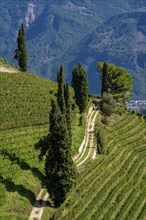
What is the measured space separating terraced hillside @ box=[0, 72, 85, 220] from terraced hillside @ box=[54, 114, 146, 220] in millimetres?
5715

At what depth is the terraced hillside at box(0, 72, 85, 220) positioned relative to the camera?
52.8 meters

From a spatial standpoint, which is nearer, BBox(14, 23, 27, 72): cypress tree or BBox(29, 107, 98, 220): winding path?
BBox(29, 107, 98, 220): winding path

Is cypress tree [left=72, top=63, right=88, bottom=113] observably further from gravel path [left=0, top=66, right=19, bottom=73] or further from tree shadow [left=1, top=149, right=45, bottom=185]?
tree shadow [left=1, top=149, right=45, bottom=185]

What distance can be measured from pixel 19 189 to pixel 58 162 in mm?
6868

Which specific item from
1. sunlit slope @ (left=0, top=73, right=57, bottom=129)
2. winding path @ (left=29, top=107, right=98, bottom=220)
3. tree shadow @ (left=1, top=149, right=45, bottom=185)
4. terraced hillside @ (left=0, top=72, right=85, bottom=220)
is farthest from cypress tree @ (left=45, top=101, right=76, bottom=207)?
sunlit slope @ (left=0, top=73, right=57, bottom=129)

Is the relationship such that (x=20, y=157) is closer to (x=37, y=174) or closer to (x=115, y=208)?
(x=37, y=174)

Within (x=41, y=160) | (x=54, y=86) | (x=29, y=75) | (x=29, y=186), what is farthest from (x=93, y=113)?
(x=29, y=186)

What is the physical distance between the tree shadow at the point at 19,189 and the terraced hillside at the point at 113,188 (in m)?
4.80

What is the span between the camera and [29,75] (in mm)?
102438

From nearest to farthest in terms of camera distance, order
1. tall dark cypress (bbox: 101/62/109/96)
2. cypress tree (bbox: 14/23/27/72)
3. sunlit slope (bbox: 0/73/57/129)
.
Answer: sunlit slope (bbox: 0/73/57/129) < cypress tree (bbox: 14/23/27/72) < tall dark cypress (bbox: 101/62/109/96)

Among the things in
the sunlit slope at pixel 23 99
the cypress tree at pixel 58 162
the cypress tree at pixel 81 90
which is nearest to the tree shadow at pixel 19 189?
the cypress tree at pixel 58 162

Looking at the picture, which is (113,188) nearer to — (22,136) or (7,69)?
(22,136)

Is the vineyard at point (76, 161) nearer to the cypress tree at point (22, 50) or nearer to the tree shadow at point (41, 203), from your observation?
the tree shadow at point (41, 203)

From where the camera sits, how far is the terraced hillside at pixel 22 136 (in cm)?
5275
